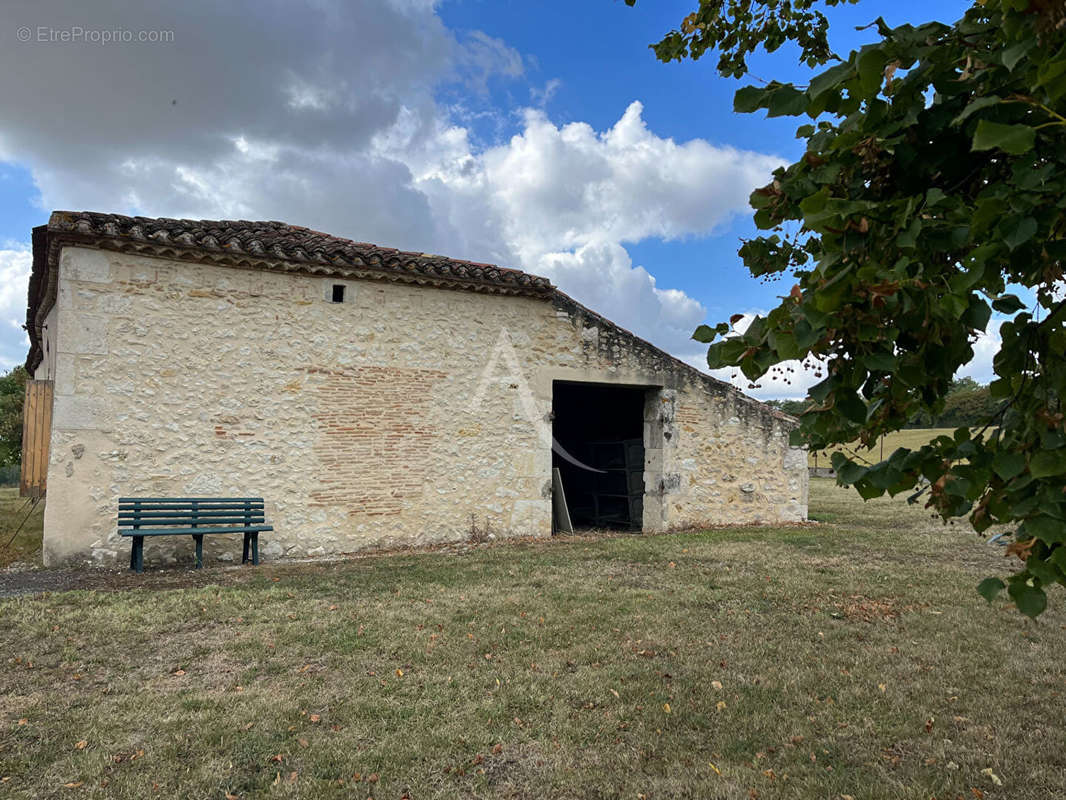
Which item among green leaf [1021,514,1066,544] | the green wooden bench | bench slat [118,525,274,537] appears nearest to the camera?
green leaf [1021,514,1066,544]

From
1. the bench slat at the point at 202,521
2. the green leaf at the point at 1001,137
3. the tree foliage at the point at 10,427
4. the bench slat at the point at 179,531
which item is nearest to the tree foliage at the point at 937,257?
the green leaf at the point at 1001,137

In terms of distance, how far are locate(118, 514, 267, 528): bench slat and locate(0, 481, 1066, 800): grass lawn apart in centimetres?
123

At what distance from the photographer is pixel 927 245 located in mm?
1485

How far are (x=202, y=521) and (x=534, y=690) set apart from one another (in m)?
5.36

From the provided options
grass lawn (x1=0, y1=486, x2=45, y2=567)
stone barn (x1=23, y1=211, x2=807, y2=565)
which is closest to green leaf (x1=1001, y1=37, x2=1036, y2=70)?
stone barn (x1=23, y1=211, x2=807, y2=565)

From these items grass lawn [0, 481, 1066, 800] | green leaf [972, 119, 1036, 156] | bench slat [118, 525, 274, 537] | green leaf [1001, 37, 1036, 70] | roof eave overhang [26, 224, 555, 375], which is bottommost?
grass lawn [0, 481, 1066, 800]

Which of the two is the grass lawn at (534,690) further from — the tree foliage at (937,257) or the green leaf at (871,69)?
the green leaf at (871,69)

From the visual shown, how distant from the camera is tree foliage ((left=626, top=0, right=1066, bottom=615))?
135cm

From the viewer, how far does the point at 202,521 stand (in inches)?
291

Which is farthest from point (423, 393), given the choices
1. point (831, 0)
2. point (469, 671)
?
point (831, 0)

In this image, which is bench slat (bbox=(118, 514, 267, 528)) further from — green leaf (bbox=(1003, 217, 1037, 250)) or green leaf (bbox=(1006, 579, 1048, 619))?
green leaf (bbox=(1003, 217, 1037, 250))

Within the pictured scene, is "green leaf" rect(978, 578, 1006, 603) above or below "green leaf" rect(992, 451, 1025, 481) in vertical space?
below

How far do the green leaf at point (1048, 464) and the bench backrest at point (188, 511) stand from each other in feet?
25.2

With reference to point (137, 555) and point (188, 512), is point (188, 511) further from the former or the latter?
point (137, 555)
